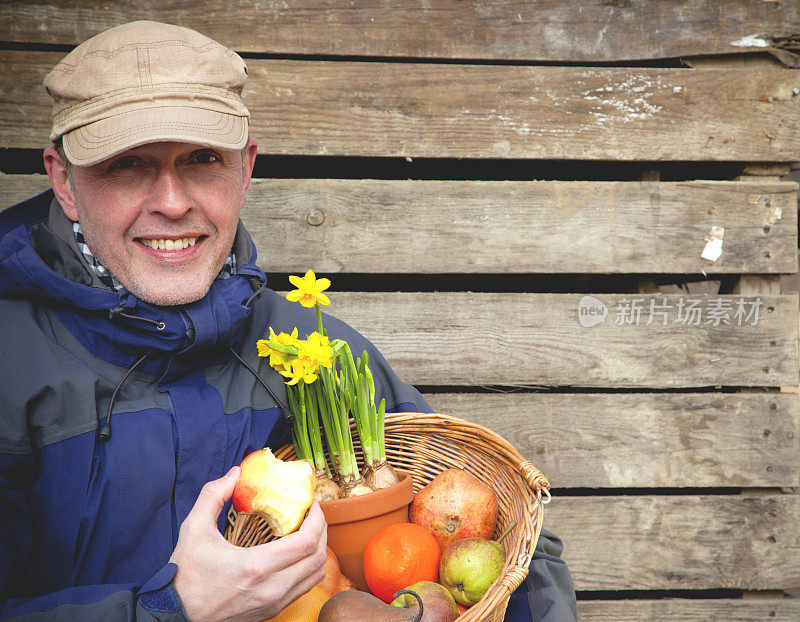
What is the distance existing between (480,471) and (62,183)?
4.02ft

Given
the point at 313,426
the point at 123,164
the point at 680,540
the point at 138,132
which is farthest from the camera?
the point at 680,540

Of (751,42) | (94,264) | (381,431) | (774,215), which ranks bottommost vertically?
(381,431)

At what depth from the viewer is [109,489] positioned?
56.3 inches

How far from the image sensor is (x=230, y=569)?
3.89 ft

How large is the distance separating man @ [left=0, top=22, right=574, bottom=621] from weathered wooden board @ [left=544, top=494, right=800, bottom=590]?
831 mm

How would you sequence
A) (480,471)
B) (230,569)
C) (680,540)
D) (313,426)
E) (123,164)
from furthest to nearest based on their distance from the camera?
(680,540), (480,471), (313,426), (123,164), (230,569)

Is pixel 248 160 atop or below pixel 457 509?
atop

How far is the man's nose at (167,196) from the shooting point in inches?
57.6

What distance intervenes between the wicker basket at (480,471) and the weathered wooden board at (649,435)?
1.87ft

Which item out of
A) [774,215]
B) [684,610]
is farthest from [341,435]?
[774,215]

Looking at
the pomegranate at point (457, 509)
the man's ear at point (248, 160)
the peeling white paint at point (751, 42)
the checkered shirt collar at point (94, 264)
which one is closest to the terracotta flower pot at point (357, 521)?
the pomegranate at point (457, 509)

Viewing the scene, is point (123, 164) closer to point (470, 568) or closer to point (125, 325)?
point (125, 325)

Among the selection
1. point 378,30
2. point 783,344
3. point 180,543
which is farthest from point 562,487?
point 378,30

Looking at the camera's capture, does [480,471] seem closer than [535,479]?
No
